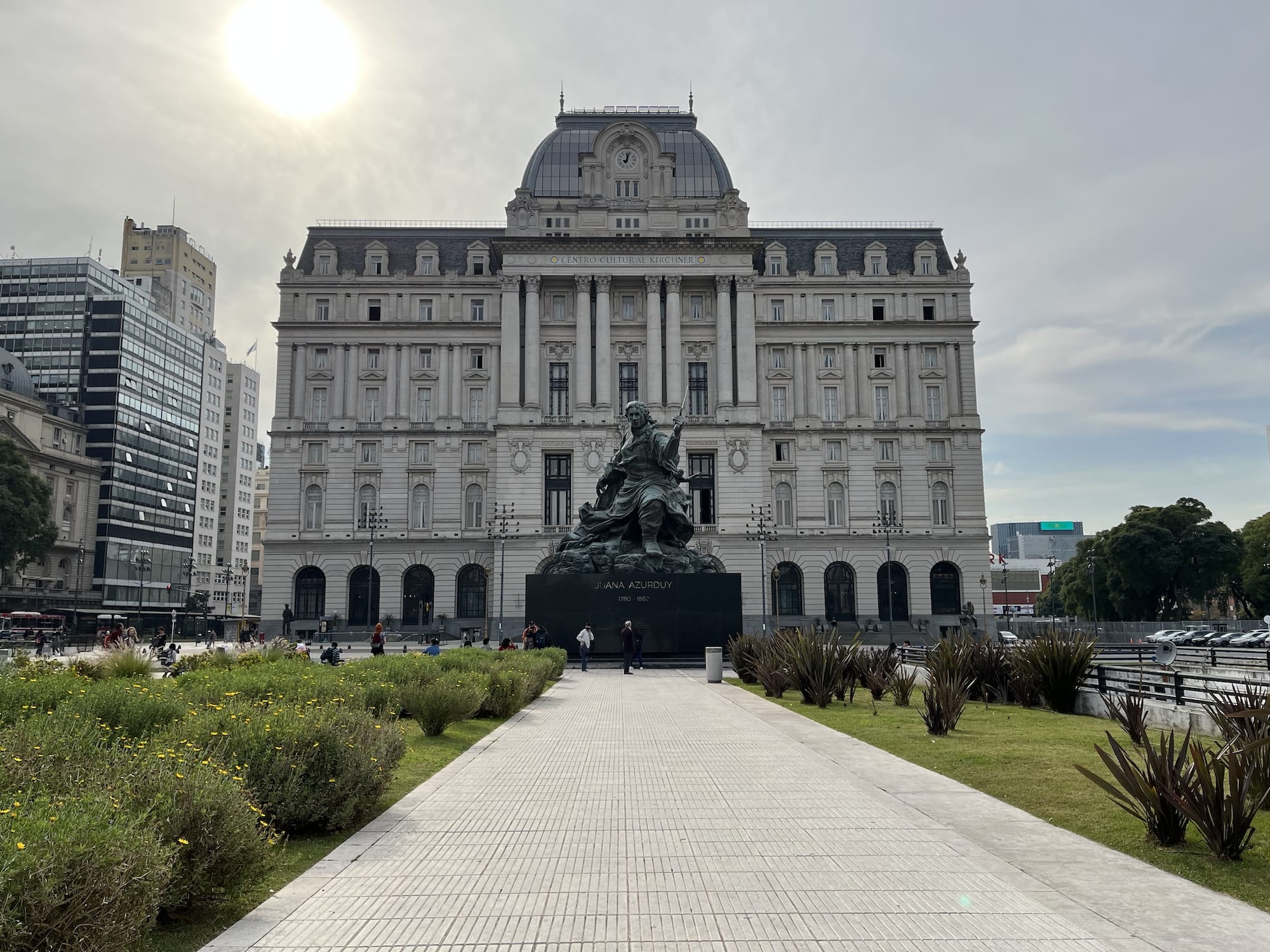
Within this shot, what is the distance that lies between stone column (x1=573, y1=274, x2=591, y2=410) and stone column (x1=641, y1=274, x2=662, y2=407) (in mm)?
4438

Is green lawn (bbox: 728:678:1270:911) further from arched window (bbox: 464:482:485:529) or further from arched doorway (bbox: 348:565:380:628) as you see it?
arched doorway (bbox: 348:565:380:628)

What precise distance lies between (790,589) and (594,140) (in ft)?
128

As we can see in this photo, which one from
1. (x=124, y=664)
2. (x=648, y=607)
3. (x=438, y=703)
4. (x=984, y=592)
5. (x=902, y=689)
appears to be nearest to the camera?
(x=438, y=703)

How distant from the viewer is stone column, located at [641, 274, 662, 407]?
237 feet

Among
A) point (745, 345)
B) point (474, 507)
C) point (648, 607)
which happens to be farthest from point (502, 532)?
point (648, 607)

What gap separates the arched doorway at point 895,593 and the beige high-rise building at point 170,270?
10971cm

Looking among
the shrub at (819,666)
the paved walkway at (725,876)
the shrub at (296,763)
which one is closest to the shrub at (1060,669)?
the shrub at (819,666)

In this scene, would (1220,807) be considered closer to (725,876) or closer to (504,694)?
(725,876)

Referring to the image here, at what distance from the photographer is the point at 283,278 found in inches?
2982

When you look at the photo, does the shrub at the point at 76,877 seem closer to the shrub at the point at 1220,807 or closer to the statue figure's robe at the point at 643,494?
the shrub at the point at 1220,807

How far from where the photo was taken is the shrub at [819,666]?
22.7 m

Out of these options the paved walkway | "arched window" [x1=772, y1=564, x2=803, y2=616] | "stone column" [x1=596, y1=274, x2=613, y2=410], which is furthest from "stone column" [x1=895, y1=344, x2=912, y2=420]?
the paved walkway

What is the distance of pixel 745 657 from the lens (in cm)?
2995

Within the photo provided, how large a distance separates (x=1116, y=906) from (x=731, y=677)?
2522 cm
